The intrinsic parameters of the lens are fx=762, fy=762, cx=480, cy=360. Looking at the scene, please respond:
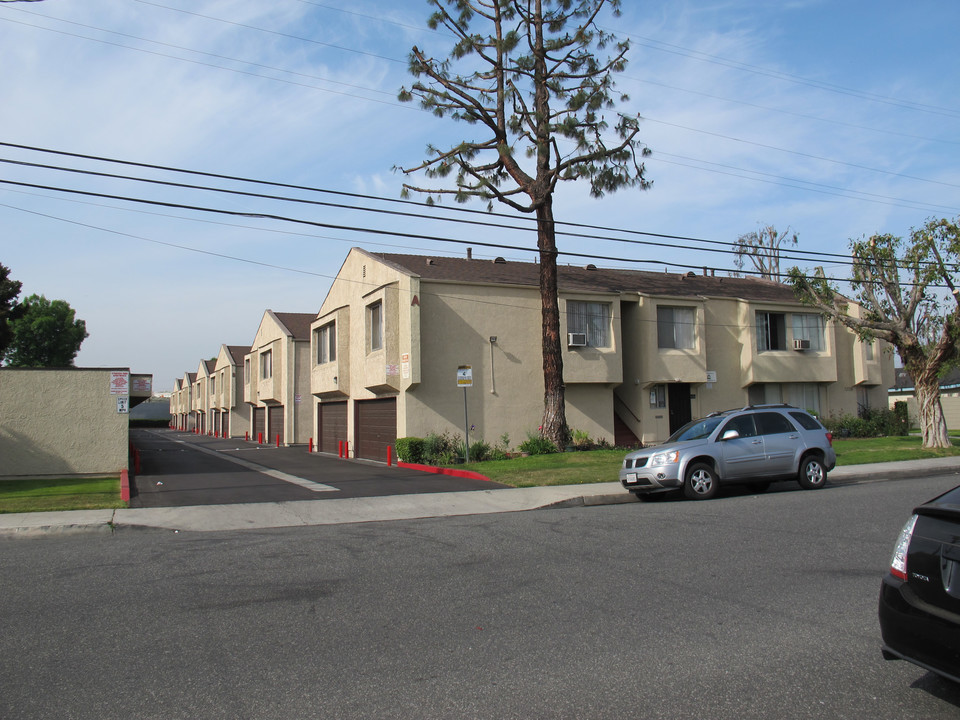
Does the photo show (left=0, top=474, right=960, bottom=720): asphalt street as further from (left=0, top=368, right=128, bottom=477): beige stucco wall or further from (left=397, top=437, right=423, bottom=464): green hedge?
(left=397, top=437, right=423, bottom=464): green hedge

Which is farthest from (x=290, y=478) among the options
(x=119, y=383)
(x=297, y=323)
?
(x=297, y=323)

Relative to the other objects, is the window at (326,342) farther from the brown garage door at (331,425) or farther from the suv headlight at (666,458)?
the suv headlight at (666,458)

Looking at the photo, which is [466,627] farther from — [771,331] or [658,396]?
[771,331]

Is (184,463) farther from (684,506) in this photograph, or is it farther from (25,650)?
(25,650)

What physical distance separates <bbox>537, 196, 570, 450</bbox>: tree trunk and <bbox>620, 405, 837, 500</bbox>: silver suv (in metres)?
8.18

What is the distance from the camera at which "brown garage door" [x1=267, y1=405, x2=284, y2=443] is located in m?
41.3

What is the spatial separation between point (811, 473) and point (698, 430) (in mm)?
2395

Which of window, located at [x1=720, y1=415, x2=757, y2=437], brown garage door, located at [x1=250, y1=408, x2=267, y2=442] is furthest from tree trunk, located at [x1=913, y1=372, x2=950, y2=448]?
brown garage door, located at [x1=250, y1=408, x2=267, y2=442]

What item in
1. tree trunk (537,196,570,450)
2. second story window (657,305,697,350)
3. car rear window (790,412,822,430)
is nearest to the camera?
car rear window (790,412,822,430)

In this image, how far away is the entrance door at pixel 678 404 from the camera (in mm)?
27750

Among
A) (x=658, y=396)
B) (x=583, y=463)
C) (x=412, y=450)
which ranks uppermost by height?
(x=658, y=396)

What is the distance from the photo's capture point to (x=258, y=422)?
154 ft

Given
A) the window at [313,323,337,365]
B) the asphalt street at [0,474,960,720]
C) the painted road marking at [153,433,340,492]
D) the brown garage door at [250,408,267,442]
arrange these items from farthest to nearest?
the brown garage door at [250,408,267,442] < the window at [313,323,337,365] < the painted road marking at [153,433,340,492] < the asphalt street at [0,474,960,720]

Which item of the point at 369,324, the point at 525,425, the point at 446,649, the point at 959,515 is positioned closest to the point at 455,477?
the point at 525,425
